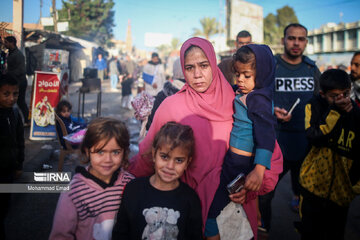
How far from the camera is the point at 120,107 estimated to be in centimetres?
1012

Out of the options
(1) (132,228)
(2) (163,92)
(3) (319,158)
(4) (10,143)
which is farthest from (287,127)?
(4) (10,143)

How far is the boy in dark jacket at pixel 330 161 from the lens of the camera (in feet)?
6.51

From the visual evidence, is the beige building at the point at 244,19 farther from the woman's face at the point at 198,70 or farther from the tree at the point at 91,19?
the woman's face at the point at 198,70

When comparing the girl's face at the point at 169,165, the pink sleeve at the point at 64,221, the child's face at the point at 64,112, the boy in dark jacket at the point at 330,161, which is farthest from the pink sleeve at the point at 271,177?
the child's face at the point at 64,112

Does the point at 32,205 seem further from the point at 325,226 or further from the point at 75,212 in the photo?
the point at 325,226

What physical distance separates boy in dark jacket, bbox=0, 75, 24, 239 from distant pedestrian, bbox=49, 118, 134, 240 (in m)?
1.02

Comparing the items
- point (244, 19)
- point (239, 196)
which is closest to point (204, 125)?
point (239, 196)

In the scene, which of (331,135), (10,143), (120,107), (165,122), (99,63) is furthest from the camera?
(99,63)

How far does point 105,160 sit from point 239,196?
872mm

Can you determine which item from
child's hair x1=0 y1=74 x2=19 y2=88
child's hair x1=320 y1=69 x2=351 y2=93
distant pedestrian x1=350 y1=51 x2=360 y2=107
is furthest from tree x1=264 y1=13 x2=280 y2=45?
child's hair x1=0 y1=74 x2=19 y2=88

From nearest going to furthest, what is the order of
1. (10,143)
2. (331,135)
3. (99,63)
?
1. (331,135)
2. (10,143)
3. (99,63)

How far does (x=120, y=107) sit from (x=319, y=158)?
28.9 feet

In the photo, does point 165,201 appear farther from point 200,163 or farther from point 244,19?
point 244,19

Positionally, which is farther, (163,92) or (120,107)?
(120,107)
